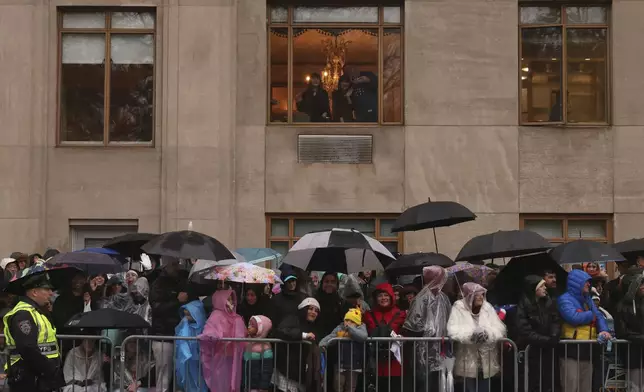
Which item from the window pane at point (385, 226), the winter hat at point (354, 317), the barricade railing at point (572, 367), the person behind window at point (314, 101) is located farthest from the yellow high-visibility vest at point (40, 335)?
the person behind window at point (314, 101)

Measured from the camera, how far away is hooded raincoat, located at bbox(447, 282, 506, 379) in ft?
42.5

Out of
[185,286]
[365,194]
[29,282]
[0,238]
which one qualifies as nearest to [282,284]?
[185,286]

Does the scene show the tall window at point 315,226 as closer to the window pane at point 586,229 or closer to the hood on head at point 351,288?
the window pane at point 586,229

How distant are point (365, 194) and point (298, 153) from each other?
1.43 m

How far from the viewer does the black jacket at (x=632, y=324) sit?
13.1 m

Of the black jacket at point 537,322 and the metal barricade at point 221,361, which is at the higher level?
the black jacket at point 537,322

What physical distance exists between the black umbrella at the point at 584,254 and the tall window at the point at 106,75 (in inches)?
376

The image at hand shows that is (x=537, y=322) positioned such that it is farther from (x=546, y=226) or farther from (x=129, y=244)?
(x=546, y=226)

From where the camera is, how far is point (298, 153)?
20844 mm

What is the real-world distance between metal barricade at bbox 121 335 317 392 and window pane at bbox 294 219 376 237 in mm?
7800

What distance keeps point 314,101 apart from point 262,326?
869cm

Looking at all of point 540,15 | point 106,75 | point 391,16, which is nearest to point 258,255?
point 106,75

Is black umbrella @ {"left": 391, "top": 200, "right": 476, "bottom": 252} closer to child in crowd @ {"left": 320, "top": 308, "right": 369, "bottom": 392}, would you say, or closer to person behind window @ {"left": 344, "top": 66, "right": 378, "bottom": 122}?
child in crowd @ {"left": 320, "top": 308, "right": 369, "bottom": 392}

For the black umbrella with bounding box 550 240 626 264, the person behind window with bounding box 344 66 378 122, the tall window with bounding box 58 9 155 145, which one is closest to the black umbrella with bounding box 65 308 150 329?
the black umbrella with bounding box 550 240 626 264
